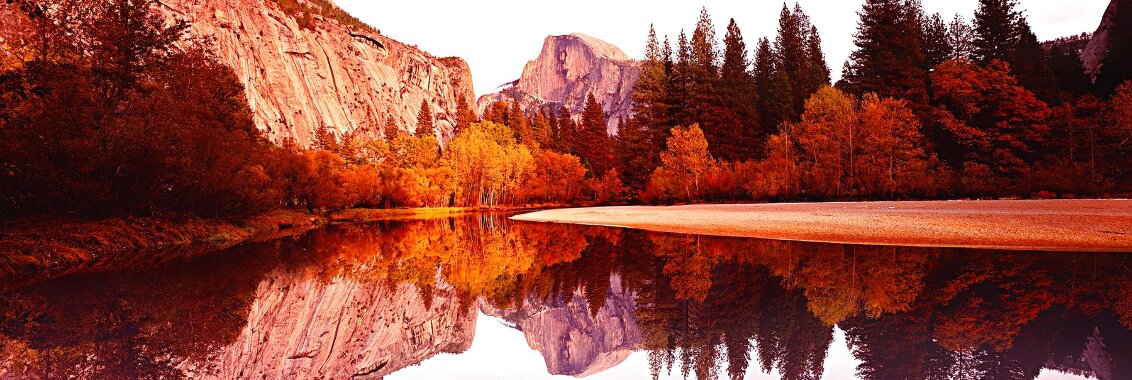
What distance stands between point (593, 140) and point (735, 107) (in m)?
33.5

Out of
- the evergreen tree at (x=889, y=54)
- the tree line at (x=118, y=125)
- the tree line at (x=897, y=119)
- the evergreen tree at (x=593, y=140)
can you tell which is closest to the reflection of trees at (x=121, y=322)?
the tree line at (x=118, y=125)

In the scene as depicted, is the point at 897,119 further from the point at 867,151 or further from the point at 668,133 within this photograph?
the point at 668,133

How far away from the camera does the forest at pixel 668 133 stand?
705 inches

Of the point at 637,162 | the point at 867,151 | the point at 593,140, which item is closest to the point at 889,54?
the point at 867,151

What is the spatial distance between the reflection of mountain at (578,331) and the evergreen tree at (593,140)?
75.3 m

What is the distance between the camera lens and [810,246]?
16188mm

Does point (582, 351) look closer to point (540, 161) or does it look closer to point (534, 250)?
point (534, 250)

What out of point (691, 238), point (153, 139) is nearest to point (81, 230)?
point (153, 139)

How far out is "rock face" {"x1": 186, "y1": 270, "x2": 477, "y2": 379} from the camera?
5.94 m

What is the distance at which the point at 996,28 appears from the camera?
1932 inches

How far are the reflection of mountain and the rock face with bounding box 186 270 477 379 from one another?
97 centimetres

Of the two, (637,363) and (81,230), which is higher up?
(81,230)

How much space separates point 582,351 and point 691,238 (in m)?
14.5

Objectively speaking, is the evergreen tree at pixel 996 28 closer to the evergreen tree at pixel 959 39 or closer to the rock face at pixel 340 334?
the evergreen tree at pixel 959 39
